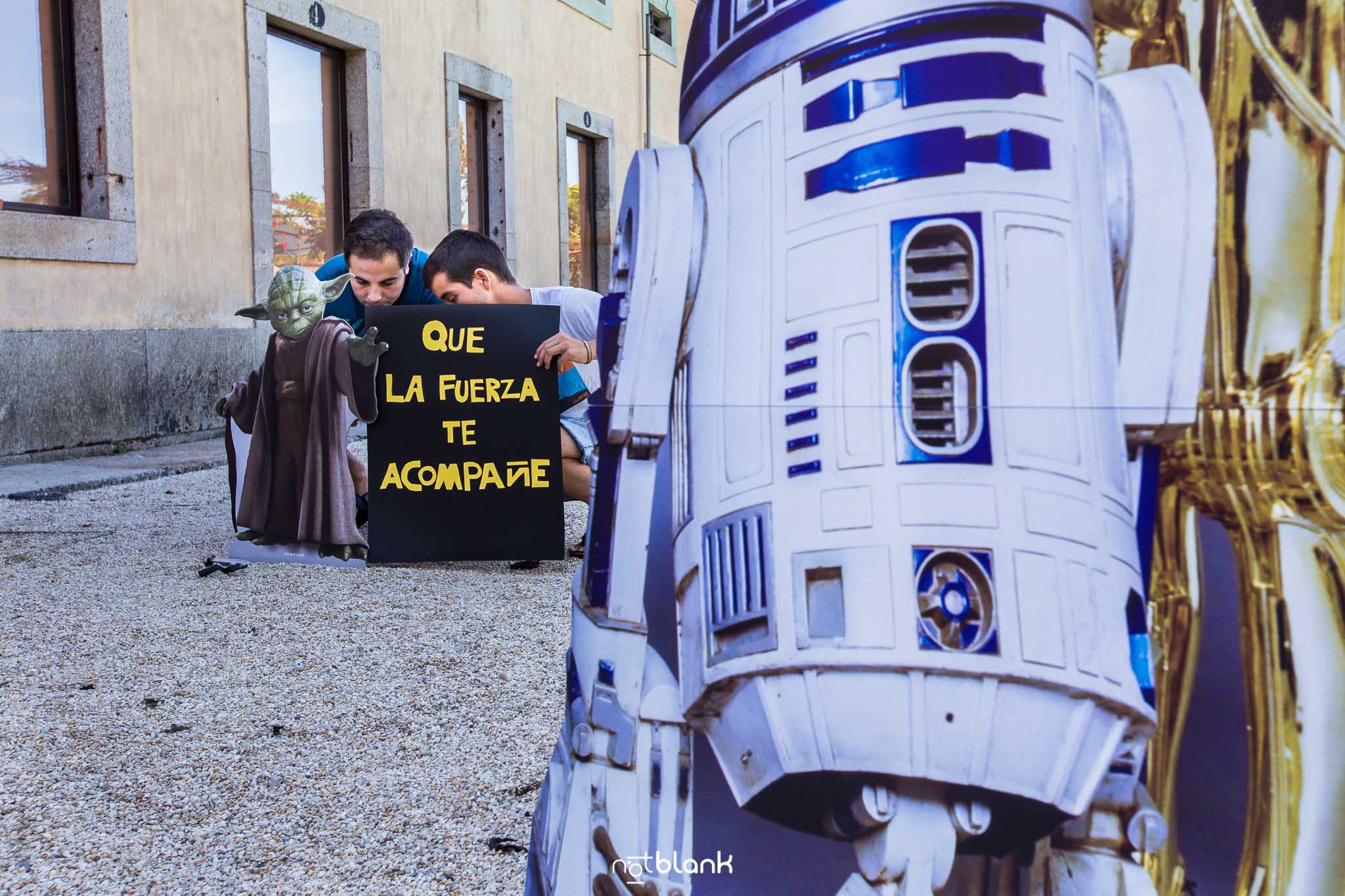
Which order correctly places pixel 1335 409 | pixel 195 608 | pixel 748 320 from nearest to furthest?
pixel 1335 409 < pixel 748 320 < pixel 195 608

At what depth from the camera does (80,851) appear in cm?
196

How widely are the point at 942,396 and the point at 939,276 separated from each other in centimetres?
9

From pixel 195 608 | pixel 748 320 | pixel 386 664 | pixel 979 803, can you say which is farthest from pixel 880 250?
pixel 195 608

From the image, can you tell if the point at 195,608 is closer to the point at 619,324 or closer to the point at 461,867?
the point at 461,867

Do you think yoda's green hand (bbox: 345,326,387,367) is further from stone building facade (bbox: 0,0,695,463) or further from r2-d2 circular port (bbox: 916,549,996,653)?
r2-d2 circular port (bbox: 916,549,996,653)

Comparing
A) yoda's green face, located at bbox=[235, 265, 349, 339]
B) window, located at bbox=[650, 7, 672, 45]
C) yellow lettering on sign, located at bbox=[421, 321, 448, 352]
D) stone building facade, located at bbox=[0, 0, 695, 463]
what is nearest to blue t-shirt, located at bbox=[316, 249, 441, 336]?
yoda's green face, located at bbox=[235, 265, 349, 339]

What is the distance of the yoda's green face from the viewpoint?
12.7 ft

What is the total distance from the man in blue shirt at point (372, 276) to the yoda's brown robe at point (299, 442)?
185mm

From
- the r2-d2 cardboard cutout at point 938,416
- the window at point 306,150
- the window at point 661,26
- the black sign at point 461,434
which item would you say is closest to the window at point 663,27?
the window at point 661,26

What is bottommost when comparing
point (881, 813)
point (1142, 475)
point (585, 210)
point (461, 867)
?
point (461, 867)

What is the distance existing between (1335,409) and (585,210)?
35.4 ft

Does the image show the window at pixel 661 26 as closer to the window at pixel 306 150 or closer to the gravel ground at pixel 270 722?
the gravel ground at pixel 270 722

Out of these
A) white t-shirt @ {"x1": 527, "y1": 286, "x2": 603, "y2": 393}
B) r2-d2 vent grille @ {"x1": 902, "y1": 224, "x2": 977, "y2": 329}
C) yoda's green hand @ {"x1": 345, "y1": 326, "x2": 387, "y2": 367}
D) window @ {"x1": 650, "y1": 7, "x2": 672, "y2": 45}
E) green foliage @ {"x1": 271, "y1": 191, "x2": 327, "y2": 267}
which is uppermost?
green foliage @ {"x1": 271, "y1": 191, "x2": 327, "y2": 267}

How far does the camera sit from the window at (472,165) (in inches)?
401
